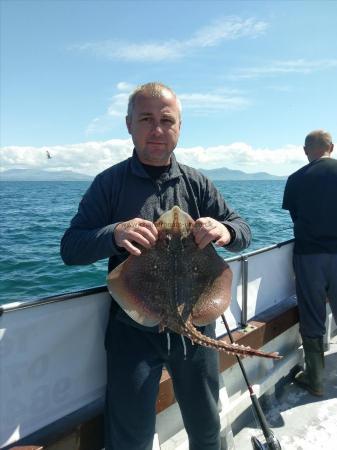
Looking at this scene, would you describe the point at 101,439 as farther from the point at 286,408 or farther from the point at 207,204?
the point at 286,408

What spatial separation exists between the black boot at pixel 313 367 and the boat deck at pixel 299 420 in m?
0.08

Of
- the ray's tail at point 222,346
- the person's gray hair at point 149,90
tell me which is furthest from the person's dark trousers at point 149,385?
the person's gray hair at point 149,90

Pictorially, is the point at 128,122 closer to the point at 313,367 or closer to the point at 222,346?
the point at 222,346

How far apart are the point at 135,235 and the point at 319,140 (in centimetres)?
367

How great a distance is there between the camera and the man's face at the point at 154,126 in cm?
254

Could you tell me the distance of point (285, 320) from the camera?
4684 millimetres

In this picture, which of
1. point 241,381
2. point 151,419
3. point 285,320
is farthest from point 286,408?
point 151,419

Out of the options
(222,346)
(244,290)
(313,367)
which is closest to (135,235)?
(222,346)

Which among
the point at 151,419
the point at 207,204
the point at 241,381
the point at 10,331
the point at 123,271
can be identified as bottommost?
the point at 241,381

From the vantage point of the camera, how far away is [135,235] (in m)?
2.19

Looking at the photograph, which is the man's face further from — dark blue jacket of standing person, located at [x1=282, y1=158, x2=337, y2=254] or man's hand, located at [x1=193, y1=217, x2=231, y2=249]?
dark blue jacket of standing person, located at [x1=282, y1=158, x2=337, y2=254]

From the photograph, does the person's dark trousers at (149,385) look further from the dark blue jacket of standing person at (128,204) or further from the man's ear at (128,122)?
the man's ear at (128,122)

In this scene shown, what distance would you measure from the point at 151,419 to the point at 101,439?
49cm

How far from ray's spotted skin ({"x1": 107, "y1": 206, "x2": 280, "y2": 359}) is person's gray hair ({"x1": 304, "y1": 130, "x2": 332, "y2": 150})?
3280 mm
